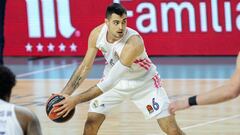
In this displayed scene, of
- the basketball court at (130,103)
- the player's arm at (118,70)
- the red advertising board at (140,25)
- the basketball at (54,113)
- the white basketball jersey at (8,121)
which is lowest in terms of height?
the basketball court at (130,103)

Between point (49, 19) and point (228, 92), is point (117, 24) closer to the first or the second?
point (228, 92)

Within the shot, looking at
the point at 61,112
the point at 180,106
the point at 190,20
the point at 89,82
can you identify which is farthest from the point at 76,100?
the point at 190,20

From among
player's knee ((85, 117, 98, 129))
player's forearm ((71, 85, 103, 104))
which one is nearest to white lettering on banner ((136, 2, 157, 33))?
player's knee ((85, 117, 98, 129))

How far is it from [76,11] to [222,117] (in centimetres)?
575

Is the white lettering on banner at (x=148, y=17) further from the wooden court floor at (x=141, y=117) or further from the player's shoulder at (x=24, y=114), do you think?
the player's shoulder at (x=24, y=114)

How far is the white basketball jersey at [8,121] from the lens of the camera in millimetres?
4242

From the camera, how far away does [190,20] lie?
14492 millimetres

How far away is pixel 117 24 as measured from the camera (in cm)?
722

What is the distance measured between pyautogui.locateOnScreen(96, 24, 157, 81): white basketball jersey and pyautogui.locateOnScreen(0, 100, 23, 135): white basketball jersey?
306 cm

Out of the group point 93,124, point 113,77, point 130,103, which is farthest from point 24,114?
point 130,103

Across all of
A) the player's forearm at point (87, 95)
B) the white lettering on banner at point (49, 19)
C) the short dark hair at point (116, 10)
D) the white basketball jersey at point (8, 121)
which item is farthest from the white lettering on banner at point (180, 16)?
the white basketball jersey at point (8, 121)

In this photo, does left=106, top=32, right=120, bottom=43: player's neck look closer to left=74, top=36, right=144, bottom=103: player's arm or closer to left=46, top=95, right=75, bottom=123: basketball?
left=74, top=36, right=144, bottom=103: player's arm

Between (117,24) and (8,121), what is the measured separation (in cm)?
308

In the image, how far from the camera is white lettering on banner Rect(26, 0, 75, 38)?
49.1 ft
